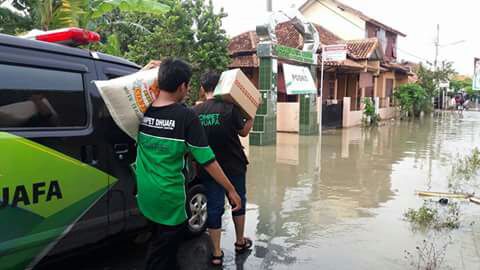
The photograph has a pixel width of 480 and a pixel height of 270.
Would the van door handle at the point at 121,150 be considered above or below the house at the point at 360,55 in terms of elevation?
below

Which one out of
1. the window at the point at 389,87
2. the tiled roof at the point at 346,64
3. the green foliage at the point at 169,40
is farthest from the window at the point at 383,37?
the green foliage at the point at 169,40

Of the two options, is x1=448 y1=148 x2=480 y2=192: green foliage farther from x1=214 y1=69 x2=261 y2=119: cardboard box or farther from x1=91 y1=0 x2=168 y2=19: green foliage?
x1=91 y1=0 x2=168 y2=19: green foliage

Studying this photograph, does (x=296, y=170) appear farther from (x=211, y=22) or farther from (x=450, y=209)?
(x=211, y=22)

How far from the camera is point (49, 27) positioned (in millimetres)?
7844

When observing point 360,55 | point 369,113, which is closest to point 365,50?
point 360,55

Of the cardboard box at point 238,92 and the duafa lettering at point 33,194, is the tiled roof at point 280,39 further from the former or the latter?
the duafa lettering at point 33,194

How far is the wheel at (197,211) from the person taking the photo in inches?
181

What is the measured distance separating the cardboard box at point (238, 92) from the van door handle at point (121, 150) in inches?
36.5

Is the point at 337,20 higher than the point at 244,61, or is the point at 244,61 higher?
the point at 337,20

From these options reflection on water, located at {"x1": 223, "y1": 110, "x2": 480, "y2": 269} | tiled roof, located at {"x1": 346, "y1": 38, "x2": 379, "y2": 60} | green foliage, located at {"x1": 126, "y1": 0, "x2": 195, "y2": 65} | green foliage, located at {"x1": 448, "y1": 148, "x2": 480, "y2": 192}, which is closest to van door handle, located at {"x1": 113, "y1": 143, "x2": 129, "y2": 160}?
reflection on water, located at {"x1": 223, "y1": 110, "x2": 480, "y2": 269}

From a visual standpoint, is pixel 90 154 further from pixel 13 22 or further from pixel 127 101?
pixel 13 22

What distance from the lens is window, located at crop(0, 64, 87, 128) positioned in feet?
9.49

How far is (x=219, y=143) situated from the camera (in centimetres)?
408

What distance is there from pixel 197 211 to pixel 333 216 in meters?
2.11
